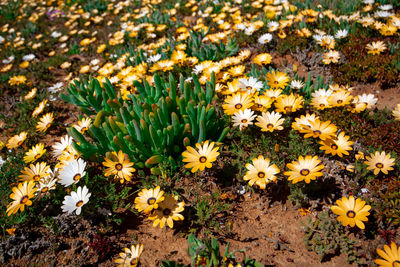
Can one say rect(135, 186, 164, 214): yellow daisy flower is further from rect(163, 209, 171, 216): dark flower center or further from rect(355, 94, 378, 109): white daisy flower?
rect(355, 94, 378, 109): white daisy flower

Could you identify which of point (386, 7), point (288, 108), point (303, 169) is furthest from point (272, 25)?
point (303, 169)

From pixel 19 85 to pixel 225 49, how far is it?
388 cm

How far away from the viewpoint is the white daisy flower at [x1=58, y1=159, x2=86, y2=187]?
2186 millimetres

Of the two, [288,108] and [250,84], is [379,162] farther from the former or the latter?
[250,84]

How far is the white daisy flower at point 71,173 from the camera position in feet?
7.17

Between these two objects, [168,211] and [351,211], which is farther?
[168,211]

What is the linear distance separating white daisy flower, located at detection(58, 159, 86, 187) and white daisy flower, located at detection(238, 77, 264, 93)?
5.90 ft

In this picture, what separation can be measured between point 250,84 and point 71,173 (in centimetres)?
204

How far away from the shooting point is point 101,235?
85.2 inches

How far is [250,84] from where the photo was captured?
9.64 ft

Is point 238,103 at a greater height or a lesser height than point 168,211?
greater

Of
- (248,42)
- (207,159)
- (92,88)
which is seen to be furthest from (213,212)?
(248,42)

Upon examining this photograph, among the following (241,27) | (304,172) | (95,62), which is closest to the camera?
(304,172)

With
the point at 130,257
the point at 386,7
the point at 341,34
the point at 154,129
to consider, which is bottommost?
the point at 130,257
